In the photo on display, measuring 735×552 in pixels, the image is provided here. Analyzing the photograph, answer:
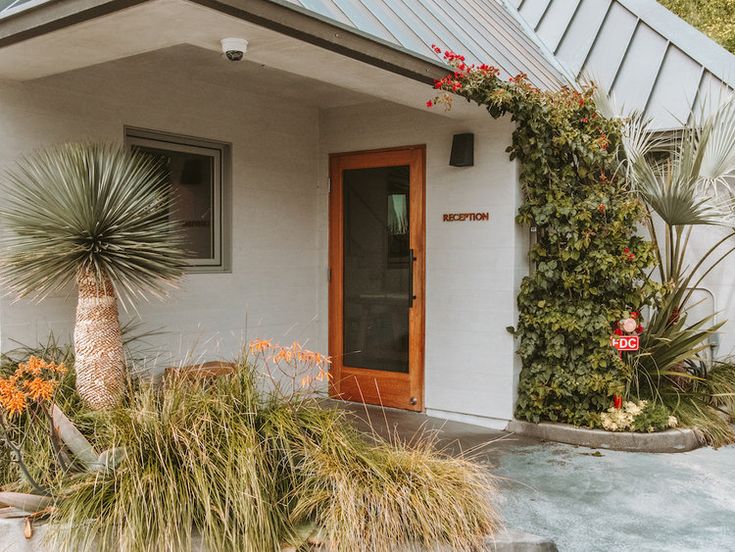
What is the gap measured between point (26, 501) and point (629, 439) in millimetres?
4210

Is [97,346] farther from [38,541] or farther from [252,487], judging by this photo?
[252,487]

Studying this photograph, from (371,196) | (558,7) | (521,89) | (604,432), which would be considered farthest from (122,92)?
(558,7)

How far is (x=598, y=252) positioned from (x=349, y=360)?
2549mm

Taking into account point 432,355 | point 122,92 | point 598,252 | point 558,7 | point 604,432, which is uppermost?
point 558,7

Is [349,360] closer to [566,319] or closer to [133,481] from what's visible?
[566,319]

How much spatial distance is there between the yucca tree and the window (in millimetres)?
1454

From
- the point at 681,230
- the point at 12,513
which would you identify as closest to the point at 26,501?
the point at 12,513

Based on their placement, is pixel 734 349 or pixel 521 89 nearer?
pixel 521 89

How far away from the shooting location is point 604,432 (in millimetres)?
5578

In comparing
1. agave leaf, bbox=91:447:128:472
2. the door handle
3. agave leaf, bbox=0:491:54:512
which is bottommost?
agave leaf, bbox=0:491:54:512

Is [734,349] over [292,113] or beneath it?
beneath

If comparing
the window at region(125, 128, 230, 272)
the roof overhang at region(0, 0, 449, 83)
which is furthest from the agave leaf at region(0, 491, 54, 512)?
the window at region(125, 128, 230, 272)

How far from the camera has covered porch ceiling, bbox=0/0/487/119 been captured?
3689mm

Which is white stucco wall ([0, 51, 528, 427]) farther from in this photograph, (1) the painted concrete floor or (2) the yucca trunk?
(2) the yucca trunk
